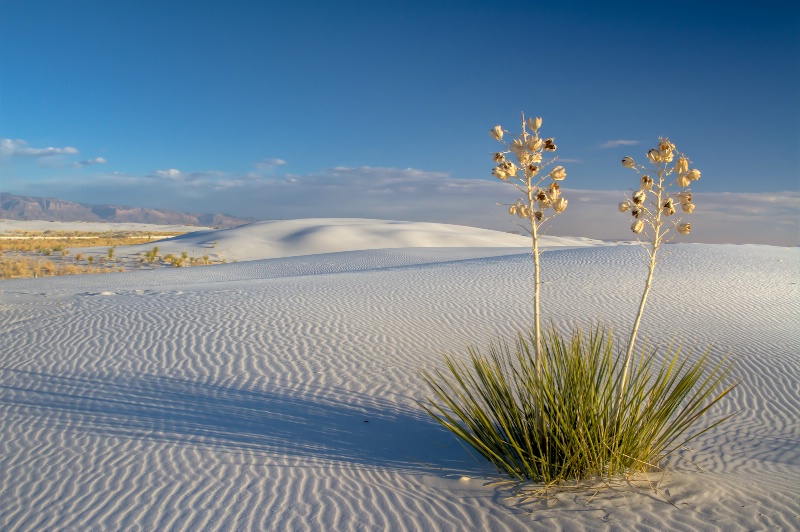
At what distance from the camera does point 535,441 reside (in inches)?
165

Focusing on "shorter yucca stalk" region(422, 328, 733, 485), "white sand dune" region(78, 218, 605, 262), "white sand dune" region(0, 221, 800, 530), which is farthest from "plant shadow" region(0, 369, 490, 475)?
"white sand dune" region(78, 218, 605, 262)

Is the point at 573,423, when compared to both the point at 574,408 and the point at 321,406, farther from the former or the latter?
the point at 321,406

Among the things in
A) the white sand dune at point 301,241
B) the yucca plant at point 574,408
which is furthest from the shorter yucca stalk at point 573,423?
the white sand dune at point 301,241

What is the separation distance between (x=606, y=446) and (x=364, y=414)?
2.61 metres

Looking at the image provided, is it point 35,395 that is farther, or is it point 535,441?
point 35,395

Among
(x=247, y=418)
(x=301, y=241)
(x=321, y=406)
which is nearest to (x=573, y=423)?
(x=321, y=406)

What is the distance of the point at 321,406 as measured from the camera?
20.5 ft

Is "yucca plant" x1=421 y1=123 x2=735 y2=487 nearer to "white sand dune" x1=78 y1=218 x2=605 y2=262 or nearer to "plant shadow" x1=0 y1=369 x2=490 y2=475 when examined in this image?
"plant shadow" x1=0 y1=369 x2=490 y2=475

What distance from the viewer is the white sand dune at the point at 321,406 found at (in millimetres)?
4059

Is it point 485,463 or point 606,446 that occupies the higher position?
point 606,446

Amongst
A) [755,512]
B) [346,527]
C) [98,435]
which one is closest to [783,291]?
[755,512]

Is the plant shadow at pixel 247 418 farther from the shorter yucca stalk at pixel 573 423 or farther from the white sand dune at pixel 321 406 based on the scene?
the shorter yucca stalk at pixel 573 423

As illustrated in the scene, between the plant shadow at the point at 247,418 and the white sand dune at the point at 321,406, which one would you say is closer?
the white sand dune at the point at 321,406

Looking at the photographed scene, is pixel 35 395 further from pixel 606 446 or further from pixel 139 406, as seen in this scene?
pixel 606 446
